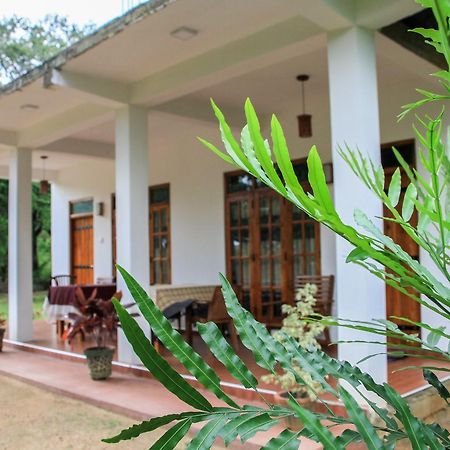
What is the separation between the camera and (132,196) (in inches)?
215

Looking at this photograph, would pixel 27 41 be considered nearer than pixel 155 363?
No

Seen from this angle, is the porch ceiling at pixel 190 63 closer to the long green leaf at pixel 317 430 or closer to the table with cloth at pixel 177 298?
the table with cloth at pixel 177 298

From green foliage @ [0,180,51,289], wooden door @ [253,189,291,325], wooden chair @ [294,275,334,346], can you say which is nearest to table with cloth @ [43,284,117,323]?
wooden door @ [253,189,291,325]

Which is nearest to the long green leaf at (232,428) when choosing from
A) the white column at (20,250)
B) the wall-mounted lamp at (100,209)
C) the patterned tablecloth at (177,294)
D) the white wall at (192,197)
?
the patterned tablecloth at (177,294)

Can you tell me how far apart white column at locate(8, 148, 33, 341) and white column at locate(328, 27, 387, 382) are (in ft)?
15.8

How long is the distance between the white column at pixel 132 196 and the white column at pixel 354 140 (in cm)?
235

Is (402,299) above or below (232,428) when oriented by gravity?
below

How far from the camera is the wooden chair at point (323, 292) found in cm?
585

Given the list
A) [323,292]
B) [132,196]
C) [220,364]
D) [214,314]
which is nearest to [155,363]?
[220,364]

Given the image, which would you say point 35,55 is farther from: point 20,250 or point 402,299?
point 402,299

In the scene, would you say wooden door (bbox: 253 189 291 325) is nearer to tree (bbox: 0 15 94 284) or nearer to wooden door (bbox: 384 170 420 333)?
wooden door (bbox: 384 170 420 333)

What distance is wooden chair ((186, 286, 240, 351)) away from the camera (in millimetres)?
5770

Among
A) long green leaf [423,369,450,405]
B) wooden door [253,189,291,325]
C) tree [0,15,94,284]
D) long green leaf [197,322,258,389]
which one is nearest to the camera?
long green leaf [197,322,258,389]

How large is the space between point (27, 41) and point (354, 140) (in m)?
20.8
